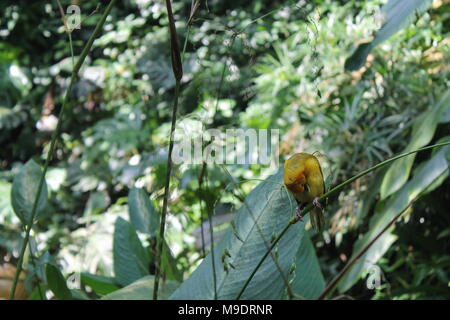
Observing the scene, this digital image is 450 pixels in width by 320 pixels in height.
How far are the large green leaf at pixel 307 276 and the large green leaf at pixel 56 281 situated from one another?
33 cm

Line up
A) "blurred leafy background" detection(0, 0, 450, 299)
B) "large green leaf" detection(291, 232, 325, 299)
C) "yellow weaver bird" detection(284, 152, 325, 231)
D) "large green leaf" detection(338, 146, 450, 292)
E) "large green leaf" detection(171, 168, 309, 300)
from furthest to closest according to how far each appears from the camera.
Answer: "large green leaf" detection(338, 146, 450, 292) < "blurred leafy background" detection(0, 0, 450, 299) < "large green leaf" detection(291, 232, 325, 299) < "large green leaf" detection(171, 168, 309, 300) < "yellow weaver bird" detection(284, 152, 325, 231)

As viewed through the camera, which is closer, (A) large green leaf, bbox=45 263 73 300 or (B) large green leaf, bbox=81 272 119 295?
(A) large green leaf, bbox=45 263 73 300

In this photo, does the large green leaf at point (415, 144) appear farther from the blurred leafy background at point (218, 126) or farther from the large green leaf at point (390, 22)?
the large green leaf at point (390, 22)

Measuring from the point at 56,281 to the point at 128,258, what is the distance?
9.6 inches

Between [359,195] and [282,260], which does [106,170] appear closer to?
[359,195]

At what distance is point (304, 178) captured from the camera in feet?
1.55

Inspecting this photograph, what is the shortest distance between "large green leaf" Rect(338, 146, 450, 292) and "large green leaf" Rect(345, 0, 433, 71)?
0.35 m

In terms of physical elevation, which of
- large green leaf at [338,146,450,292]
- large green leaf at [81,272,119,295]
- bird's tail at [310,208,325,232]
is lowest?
bird's tail at [310,208,325,232]

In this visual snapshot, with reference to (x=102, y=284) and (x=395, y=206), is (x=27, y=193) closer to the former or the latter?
(x=102, y=284)

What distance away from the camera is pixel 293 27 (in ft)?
7.54

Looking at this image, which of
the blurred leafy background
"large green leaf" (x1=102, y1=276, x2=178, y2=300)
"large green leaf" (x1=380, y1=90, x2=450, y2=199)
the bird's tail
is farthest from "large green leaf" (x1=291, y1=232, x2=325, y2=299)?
"large green leaf" (x1=380, y1=90, x2=450, y2=199)

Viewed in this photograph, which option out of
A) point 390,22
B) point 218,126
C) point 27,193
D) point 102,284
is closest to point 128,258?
point 102,284

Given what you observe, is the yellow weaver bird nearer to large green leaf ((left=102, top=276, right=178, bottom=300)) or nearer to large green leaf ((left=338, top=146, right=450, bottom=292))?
large green leaf ((left=102, top=276, right=178, bottom=300))

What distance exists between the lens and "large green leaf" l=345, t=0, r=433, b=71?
3.19 feet
